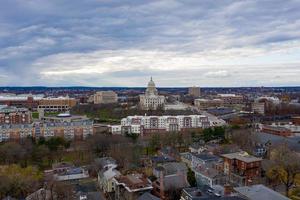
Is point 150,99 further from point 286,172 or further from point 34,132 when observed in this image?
point 286,172

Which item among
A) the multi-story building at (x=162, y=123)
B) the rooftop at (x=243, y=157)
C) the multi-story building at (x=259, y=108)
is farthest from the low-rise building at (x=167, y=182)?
the multi-story building at (x=259, y=108)

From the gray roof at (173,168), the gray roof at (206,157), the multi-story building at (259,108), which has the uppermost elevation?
Answer: the multi-story building at (259,108)

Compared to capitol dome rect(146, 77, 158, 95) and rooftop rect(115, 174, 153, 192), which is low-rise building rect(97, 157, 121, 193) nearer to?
rooftop rect(115, 174, 153, 192)

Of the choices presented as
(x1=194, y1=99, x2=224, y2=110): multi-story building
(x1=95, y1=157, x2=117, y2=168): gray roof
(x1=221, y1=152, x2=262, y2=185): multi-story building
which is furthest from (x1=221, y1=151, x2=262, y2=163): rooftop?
(x1=194, y1=99, x2=224, y2=110): multi-story building

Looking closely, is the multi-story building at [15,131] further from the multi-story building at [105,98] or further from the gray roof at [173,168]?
the multi-story building at [105,98]

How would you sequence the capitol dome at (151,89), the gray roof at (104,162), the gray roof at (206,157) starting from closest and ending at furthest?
the gray roof at (104,162)
the gray roof at (206,157)
the capitol dome at (151,89)

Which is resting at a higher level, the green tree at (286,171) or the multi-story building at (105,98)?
the multi-story building at (105,98)
